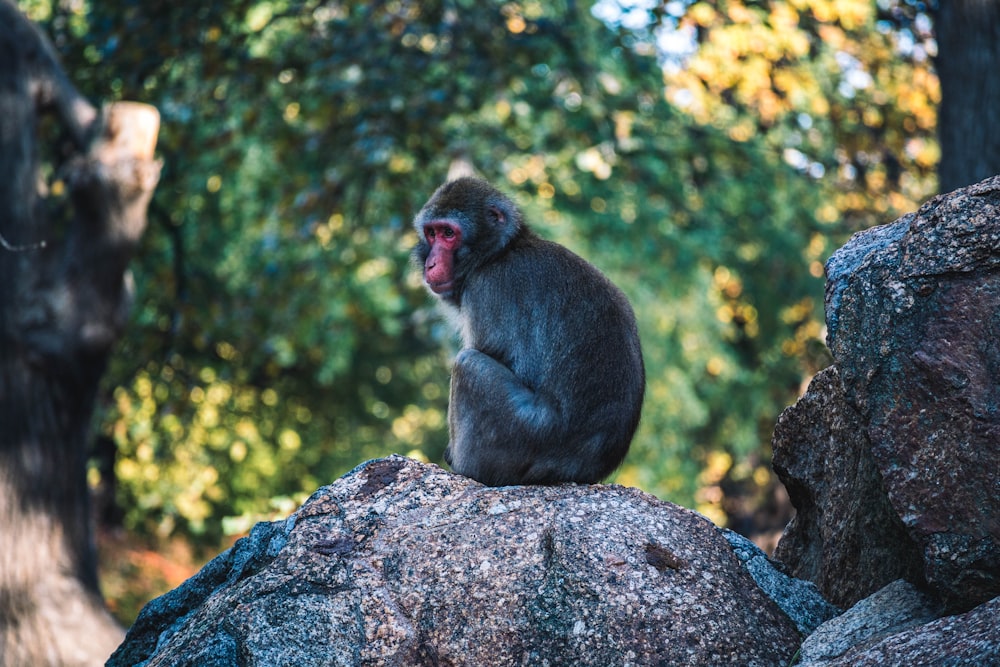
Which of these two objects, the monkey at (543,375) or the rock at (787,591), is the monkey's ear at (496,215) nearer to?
the monkey at (543,375)

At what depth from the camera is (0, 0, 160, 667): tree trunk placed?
6527 millimetres

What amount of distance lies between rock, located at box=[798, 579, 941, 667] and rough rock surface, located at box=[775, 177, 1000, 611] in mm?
89

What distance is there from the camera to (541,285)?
4.16 m

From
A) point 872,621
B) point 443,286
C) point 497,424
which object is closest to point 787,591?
point 872,621

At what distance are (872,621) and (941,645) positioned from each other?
0.46 metres

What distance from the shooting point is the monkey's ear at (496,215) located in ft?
14.9

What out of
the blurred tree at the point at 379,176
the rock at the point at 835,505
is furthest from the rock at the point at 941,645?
the blurred tree at the point at 379,176

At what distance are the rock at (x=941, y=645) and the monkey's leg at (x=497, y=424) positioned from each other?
130cm

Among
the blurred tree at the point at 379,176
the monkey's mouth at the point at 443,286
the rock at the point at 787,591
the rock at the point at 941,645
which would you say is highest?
the rock at the point at 941,645

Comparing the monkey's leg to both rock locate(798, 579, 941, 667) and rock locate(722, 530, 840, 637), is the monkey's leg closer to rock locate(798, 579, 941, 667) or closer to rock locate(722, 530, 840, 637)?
rock locate(722, 530, 840, 637)

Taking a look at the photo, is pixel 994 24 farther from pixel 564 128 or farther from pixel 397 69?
pixel 397 69

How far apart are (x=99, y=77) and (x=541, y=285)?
229 inches

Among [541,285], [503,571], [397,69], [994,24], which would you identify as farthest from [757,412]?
[503,571]

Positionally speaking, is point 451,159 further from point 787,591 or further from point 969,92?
point 787,591
